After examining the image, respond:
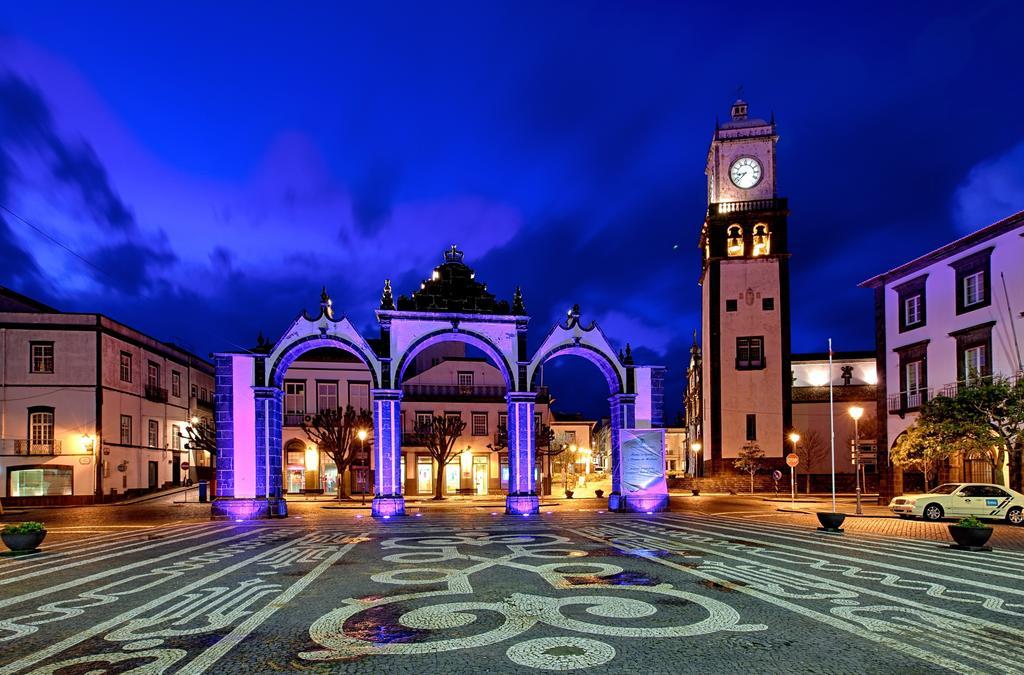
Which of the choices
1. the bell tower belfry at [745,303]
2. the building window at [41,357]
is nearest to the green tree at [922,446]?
the bell tower belfry at [745,303]

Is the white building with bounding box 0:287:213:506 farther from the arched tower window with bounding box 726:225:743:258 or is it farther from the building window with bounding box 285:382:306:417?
the arched tower window with bounding box 726:225:743:258

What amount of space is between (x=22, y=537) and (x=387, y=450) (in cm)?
1321

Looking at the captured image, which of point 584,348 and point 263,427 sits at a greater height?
point 584,348

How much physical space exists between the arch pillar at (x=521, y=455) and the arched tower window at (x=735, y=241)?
29.2 m

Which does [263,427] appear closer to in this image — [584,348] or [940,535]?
[584,348]

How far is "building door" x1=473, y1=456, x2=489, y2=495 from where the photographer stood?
48969mm

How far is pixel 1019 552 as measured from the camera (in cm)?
1561

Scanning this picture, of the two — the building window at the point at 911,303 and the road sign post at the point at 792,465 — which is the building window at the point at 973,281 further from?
the road sign post at the point at 792,465

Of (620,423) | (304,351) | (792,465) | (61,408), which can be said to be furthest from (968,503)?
(61,408)

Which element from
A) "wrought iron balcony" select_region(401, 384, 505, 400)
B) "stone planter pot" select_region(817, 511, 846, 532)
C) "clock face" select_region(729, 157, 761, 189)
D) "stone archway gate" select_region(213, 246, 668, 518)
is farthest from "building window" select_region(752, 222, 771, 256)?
"stone planter pot" select_region(817, 511, 846, 532)

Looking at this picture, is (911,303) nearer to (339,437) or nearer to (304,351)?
(304,351)

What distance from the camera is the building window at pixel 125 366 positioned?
42.4 m

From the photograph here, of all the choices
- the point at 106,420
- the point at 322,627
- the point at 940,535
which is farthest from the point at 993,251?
the point at 106,420

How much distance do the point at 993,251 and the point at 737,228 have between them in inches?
1007
